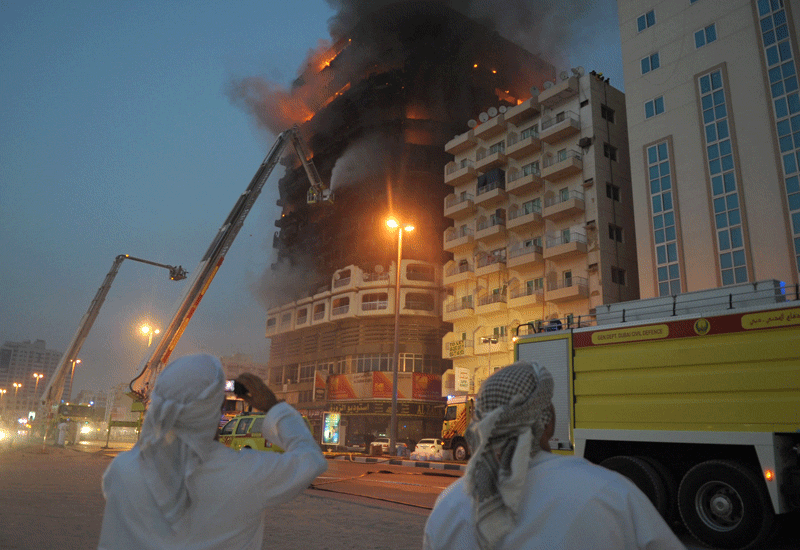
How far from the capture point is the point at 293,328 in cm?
6019

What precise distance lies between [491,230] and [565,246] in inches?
262

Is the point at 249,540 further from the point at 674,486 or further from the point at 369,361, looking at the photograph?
the point at 369,361

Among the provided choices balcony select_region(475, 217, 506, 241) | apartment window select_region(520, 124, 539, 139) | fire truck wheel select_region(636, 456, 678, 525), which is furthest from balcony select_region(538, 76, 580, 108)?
fire truck wheel select_region(636, 456, 678, 525)

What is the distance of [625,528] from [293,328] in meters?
59.8

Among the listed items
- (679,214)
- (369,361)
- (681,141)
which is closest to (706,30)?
(681,141)

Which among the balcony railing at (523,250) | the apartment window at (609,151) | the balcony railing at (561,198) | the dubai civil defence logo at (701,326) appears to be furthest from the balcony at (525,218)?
the dubai civil defence logo at (701,326)

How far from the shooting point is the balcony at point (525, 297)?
37906 mm

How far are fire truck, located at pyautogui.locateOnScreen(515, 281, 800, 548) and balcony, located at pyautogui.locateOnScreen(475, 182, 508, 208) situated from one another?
33.7 meters

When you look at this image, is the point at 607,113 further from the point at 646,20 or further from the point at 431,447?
the point at 431,447

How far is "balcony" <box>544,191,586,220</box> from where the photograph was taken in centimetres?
3703

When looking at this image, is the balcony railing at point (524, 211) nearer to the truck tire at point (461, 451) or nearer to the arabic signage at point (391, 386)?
the arabic signage at point (391, 386)

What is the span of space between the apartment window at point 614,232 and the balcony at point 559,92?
961 centimetres

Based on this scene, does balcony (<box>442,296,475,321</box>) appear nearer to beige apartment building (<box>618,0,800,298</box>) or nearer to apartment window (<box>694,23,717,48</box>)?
beige apartment building (<box>618,0,800,298</box>)

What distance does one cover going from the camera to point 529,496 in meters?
1.76
